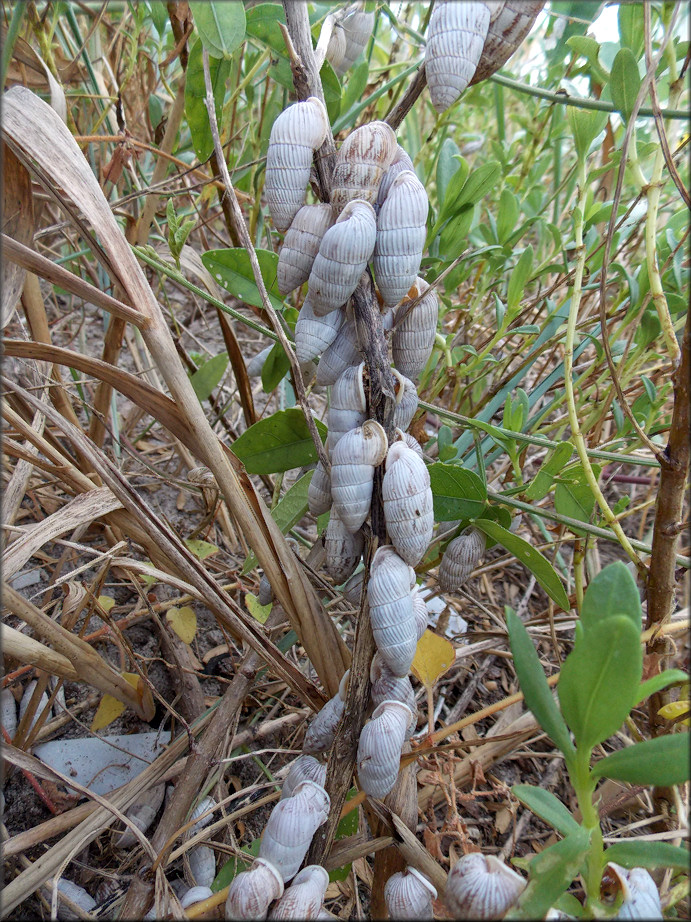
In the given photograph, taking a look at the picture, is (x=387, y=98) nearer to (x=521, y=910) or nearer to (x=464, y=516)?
(x=464, y=516)

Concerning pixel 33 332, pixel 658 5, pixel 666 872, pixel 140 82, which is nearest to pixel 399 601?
pixel 666 872

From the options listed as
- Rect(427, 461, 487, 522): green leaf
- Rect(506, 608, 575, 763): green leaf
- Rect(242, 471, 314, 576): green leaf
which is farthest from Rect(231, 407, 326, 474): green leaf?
Rect(506, 608, 575, 763): green leaf

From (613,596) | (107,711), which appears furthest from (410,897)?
(107,711)

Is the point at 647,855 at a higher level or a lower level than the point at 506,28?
lower

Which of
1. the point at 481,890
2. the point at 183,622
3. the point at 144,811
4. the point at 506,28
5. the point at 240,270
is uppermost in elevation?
the point at 506,28

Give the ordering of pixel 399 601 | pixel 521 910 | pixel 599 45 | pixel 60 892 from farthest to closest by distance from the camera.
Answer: pixel 599 45 < pixel 60 892 < pixel 399 601 < pixel 521 910

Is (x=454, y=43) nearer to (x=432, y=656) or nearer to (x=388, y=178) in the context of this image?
(x=388, y=178)

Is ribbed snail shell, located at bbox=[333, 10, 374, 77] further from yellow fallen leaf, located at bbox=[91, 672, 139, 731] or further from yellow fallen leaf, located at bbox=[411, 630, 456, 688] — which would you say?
yellow fallen leaf, located at bbox=[91, 672, 139, 731]
